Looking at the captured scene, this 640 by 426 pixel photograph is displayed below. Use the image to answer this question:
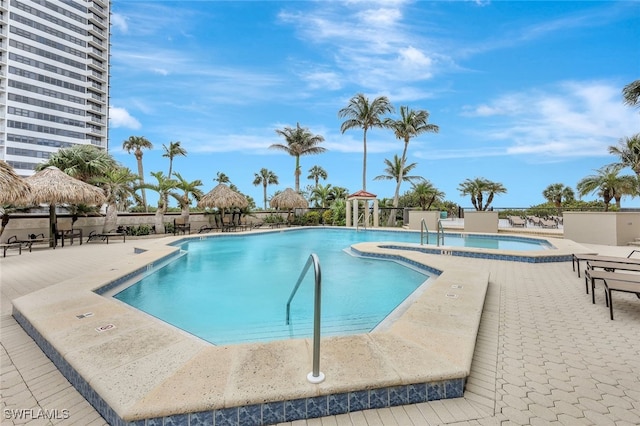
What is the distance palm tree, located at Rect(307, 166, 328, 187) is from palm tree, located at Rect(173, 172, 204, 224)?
80.6 ft

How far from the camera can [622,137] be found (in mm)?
Result: 17562

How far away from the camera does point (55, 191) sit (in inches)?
417

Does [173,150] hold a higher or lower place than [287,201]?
higher

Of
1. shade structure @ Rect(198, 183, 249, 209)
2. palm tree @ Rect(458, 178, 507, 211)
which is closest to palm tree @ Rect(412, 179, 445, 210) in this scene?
palm tree @ Rect(458, 178, 507, 211)

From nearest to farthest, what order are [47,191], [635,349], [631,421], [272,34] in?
[631,421]
[635,349]
[47,191]
[272,34]

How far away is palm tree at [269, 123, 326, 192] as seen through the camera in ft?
84.8

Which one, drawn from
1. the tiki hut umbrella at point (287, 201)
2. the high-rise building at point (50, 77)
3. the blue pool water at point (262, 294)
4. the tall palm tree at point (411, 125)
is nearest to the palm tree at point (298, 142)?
the tiki hut umbrella at point (287, 201)

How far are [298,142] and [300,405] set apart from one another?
2501 centimetres

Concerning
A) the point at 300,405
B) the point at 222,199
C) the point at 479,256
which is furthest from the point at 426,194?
the point at 300,405

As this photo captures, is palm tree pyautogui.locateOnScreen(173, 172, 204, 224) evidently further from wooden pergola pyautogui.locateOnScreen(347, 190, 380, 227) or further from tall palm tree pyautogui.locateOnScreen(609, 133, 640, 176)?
tall palm tree pyautogui.locateOnScreen(609, 133, 640, 176)

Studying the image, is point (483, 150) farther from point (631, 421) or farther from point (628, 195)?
point (631, 421)

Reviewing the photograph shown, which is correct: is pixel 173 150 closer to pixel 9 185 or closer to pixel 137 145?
pixel 137 145

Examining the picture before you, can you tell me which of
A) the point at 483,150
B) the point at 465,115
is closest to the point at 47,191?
the point at 465,115

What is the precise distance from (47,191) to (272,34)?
39.6 feet
